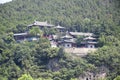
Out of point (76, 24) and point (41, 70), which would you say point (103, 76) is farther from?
point (76, 24)

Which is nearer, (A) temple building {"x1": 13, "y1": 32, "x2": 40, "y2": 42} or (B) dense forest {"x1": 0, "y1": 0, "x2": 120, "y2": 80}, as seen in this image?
(B) dense forest {"x1": 0, "y1": 0, "x2": 120, "y2": 80}

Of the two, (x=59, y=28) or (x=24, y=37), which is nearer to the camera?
(x=24, y=37)

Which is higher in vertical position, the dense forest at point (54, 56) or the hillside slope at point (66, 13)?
the hillside slope at point (66, 13)

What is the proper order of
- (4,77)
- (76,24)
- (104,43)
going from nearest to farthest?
(4,77), (104,43), (76,24)

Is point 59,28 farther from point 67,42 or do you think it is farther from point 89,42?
point 89,42

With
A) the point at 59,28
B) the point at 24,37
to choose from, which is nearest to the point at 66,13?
the point at 59,28

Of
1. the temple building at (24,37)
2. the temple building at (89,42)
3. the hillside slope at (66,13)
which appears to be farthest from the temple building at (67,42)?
the hillside slope at (66,13)

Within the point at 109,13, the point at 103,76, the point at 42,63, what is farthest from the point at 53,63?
the point at 109,13

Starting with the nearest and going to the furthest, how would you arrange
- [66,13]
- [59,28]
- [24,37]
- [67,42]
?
[67,42] → [24,37] → [59,28] → [66,13]

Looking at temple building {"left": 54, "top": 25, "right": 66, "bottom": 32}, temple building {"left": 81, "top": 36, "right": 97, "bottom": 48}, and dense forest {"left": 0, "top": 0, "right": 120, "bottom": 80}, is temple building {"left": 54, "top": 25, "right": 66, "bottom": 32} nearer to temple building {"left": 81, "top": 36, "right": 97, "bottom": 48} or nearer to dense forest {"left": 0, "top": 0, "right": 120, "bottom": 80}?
dense forest {"left": 0, "top": 0, "right": 120, "bottom": 80}

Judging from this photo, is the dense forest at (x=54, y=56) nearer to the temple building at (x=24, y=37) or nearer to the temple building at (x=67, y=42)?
the temple building at (x=24, y=37)

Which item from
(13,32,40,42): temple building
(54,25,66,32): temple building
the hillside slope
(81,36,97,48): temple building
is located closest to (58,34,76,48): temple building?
(81,36,97,48): temple building
